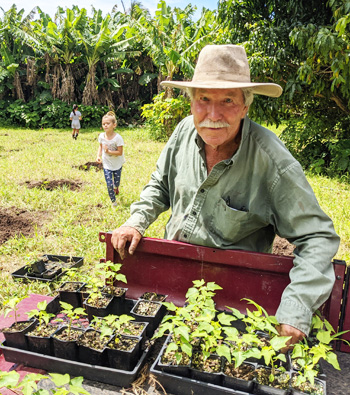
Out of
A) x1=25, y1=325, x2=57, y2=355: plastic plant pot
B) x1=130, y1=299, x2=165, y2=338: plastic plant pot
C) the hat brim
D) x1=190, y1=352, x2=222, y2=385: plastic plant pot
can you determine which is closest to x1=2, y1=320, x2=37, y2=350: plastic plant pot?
x1=25, y1=325, x2=57, y2=355: plastic plant pot

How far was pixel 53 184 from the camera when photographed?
6945mm

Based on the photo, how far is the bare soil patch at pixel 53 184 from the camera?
6751 millimetres

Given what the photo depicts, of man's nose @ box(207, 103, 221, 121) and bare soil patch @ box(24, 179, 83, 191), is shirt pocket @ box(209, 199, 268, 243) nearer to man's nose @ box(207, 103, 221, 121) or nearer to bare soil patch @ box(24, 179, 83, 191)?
man's nose @ box(207, 103, 221, 121)

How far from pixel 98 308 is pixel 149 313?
0.90ft

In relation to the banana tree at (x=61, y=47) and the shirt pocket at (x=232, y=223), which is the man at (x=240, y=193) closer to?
the shirt pocket at (x=232, y=223)

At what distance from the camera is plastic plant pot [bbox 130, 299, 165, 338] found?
188 centimetres

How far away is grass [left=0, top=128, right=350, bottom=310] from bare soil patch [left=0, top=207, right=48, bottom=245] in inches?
3.6

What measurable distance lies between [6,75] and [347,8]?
50.2 feet

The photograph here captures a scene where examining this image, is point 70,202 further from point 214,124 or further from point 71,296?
point 214,124

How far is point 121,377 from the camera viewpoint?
1556 millimetres

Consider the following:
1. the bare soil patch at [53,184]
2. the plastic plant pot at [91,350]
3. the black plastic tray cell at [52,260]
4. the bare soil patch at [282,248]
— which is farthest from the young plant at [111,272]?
the bare soil patch at [53,184]

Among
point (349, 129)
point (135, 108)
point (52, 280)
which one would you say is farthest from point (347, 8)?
point (135, 108)

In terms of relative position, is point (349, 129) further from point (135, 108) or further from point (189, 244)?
point (135, 108)

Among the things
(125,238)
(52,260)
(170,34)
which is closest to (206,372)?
(125,238)
